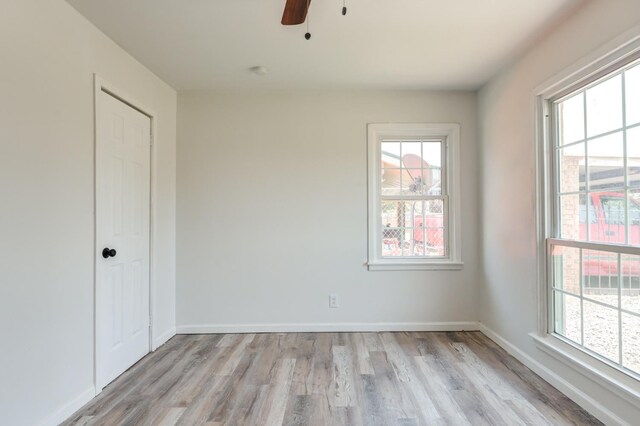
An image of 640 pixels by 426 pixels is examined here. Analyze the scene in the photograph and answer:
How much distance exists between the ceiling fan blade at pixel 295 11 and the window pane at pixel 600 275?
85.5 inches

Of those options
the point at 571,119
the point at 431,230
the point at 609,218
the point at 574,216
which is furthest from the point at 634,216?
the point at 431,230

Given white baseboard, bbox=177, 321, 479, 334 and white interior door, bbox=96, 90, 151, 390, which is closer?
white interior door, bbox=96, 90, 151, 390

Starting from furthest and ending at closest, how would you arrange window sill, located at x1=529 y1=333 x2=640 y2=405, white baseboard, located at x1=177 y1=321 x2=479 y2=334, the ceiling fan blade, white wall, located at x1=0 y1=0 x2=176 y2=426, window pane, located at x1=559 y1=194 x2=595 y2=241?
1. white baseboard, located at x1=177 y1=321 x2=479 y2=334
2. window pane, located at x1=559 y1=194 x2=595 y2=241
3. window sill, located at x1=529 y1=333 x2=640 y2=405
4. white wall, located at x1=0 y1=0 x2=176 y2=426
5. the ceiling fan blade

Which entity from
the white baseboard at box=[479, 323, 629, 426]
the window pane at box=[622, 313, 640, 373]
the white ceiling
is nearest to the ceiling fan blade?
the white ceiling

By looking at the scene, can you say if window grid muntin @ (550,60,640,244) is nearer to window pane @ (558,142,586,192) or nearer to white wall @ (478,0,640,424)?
window pane @ (558,142,586,192)

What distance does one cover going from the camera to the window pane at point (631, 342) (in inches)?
69.6

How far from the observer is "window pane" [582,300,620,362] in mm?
1904

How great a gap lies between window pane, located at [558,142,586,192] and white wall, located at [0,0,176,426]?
323cm

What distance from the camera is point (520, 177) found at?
2656 mm

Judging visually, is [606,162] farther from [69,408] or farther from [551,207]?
[69,408]

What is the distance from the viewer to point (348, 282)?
337 centimetres

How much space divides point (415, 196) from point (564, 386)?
1937 millimetres

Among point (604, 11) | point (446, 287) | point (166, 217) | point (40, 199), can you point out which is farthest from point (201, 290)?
point (604, 11)

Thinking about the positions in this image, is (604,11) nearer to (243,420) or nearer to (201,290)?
(243,420)
